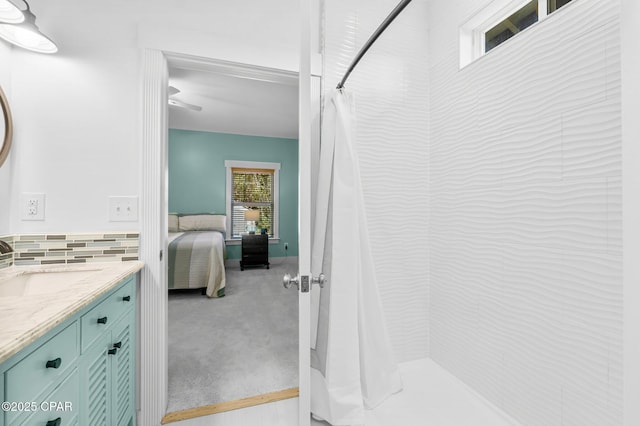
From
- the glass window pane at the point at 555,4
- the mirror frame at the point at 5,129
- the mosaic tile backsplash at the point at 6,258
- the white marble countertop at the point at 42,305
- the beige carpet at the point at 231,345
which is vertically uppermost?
the glass window pane at the point at 555,4

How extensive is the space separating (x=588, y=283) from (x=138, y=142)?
2.17m

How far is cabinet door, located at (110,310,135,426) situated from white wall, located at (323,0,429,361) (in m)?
1.40

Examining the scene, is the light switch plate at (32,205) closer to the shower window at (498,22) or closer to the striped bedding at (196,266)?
the striped bedding at (196,266)

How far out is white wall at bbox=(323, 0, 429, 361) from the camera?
1.73 m

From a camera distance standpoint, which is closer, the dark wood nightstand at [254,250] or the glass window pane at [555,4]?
the glass window pane at [555,4]

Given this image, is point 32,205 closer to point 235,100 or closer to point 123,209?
point 123,209

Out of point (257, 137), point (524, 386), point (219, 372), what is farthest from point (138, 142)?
point (257, 137)

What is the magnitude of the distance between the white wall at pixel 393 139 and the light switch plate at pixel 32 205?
1652 millimetres

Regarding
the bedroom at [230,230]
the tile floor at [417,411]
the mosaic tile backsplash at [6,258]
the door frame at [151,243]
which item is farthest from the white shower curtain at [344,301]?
the mosaic tile backsplash at [6,258]

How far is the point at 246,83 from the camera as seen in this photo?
3102mm

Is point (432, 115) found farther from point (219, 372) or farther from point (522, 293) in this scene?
point (219, 372)

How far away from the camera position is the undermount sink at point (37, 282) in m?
1.06

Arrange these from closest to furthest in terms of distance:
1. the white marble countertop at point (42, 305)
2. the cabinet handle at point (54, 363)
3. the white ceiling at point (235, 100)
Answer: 1. the white marble countertop at point (42, 305)
2. the cabinet handle at point (54, 363)
3. the white ceiling at point (235, 100)

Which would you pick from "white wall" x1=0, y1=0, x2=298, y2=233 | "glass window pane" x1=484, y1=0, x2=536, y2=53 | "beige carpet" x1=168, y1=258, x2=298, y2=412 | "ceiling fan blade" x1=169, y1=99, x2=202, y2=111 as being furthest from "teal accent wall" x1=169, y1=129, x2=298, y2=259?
"glass window pane" x1=484, y1=0, x2=536, y2=53
